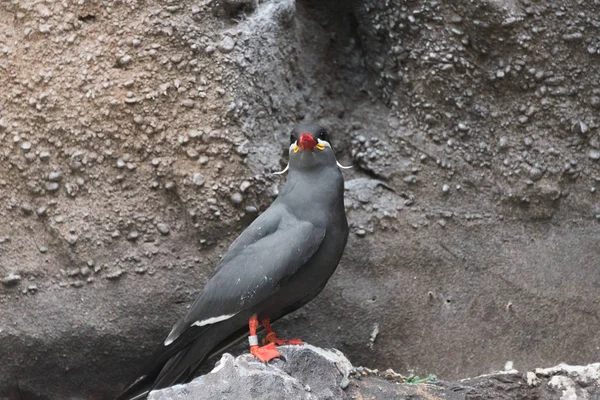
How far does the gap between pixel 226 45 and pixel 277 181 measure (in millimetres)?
691

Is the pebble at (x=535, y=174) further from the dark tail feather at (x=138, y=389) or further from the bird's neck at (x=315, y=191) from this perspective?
the dark tail feather at (x=138, y=389)

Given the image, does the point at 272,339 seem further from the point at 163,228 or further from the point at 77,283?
the point at 77,283

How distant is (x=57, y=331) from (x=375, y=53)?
213 cm

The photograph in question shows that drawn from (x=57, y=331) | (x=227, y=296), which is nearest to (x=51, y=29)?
(x=57, y=331)

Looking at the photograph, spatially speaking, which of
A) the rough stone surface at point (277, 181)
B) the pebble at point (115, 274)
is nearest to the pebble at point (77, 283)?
the rough stone surface at point (277, 181)

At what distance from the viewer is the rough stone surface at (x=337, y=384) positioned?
2926mm

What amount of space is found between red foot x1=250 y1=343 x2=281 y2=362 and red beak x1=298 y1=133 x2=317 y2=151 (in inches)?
30.9

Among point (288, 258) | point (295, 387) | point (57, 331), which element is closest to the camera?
point (295, 387)

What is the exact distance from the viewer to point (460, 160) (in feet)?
14.2

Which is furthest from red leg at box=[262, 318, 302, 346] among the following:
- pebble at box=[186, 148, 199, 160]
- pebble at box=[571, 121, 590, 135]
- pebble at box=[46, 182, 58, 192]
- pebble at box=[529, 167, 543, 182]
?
pebble at box=[571, 121, 590, 135]

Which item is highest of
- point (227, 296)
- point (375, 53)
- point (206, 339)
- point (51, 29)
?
point (51, 29)

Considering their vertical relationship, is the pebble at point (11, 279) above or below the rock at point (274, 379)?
below

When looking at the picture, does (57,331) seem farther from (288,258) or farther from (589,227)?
(589,227)

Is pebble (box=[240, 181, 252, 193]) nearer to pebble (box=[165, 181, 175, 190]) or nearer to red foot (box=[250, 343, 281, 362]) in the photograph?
pebble (box=[165, 181, 175, 190])
